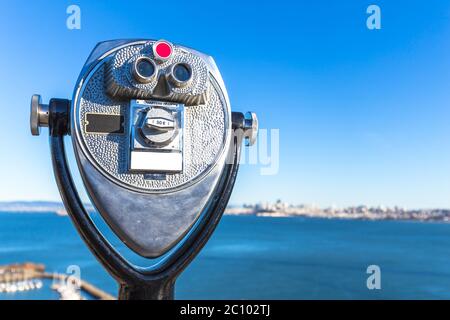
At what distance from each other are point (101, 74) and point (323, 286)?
93.6 ft

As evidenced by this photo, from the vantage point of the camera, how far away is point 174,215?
1.29 meters

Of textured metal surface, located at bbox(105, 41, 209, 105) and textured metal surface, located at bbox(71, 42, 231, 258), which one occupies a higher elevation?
textured metal surface, located at bbox(105, 41, 209, 105)

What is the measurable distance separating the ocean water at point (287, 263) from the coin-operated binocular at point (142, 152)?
68.8ft

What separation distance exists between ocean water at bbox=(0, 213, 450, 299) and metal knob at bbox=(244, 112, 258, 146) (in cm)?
2090

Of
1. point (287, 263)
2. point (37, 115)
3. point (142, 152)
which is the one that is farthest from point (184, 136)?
point (287, 263)

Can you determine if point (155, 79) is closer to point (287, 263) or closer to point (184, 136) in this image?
point (184, 136)

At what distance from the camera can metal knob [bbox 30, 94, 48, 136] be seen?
1321 millimetres

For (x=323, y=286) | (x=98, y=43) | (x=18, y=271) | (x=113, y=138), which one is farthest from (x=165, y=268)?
(x=18, y=271)

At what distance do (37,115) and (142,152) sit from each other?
325 mm

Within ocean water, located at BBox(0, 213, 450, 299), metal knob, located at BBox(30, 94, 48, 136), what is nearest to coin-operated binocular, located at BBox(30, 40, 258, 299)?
metal knob, located at BBox(30, 94, 48, 136)

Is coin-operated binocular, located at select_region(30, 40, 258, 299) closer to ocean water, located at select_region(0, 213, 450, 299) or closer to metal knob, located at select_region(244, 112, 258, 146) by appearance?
metal knob, located at select_region(244, 112, 258, 146)

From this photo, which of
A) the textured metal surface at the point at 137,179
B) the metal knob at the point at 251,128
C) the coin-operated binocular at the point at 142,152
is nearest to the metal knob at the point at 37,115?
the coin-operated binocular at the point at 142,152

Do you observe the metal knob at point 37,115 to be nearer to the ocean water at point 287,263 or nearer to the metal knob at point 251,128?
the metal knob at point 251,128
